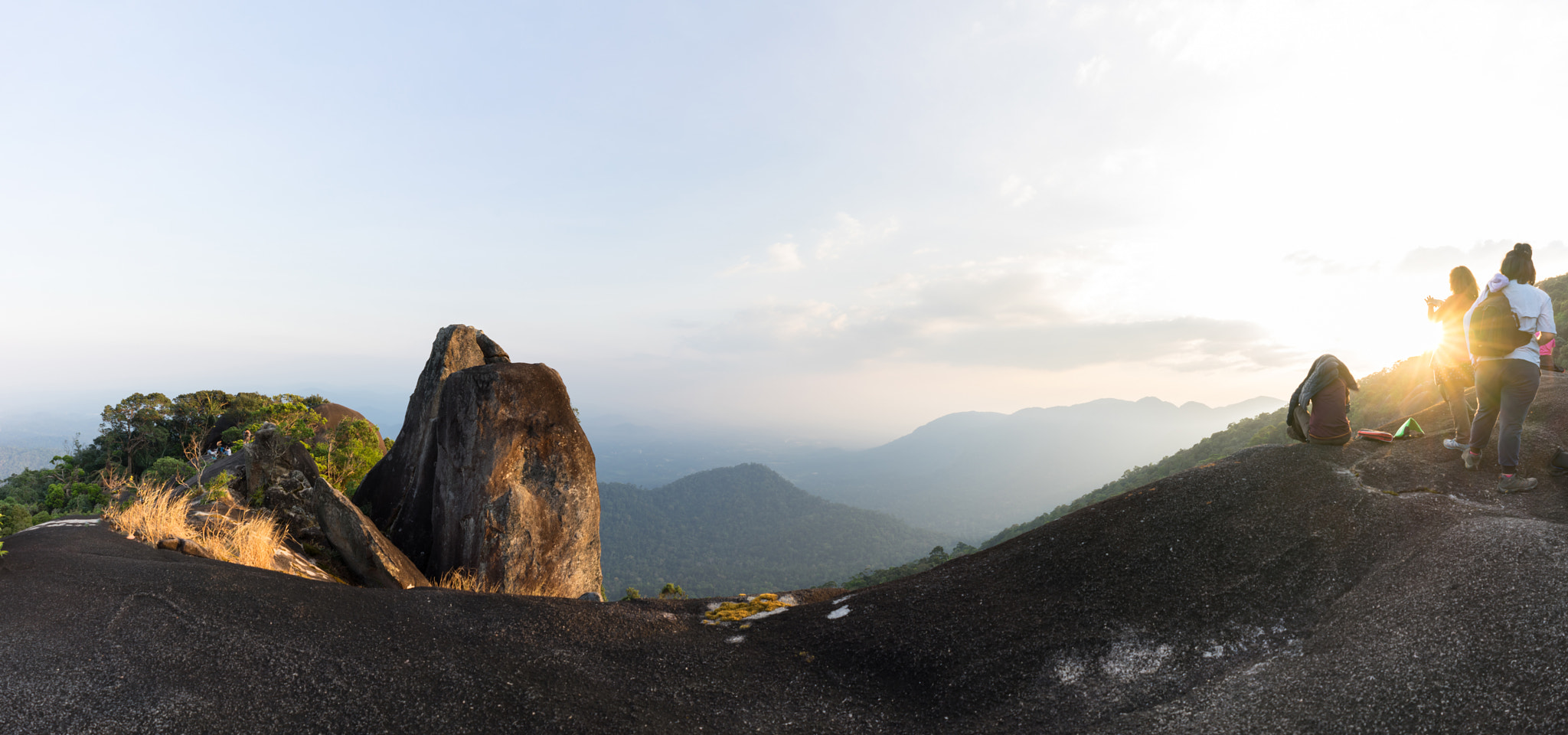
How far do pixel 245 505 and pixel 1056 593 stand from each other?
13358 millimetres

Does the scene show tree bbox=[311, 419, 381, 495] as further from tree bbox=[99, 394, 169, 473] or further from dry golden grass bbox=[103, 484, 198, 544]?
tree bbox=[99, 394, 169, 473]

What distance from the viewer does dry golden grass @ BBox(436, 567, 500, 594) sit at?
32.7 feet

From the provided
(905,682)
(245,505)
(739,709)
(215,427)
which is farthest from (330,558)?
(215,427)

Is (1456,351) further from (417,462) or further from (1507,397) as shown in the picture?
(417,462)

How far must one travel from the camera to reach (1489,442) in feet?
26.0

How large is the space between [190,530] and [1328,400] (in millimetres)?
16897

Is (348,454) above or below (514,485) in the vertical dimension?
above

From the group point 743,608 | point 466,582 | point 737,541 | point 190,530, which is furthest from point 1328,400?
point 737,541

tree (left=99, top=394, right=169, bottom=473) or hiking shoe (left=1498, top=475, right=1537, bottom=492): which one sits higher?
tree (left=99, top=394, right=169, bottom=473)

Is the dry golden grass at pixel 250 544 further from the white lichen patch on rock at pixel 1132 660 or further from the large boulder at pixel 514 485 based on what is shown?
the white lichen patch on rock at pixel 1132 660

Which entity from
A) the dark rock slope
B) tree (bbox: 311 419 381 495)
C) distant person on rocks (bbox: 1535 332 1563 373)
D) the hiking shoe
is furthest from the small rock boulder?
distant person on rocks (bbox: 1535 332 1563 373)

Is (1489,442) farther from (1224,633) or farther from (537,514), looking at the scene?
(537,514)

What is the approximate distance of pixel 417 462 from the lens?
13.2 meters

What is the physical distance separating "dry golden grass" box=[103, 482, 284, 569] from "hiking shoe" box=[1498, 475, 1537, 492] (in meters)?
16.4
